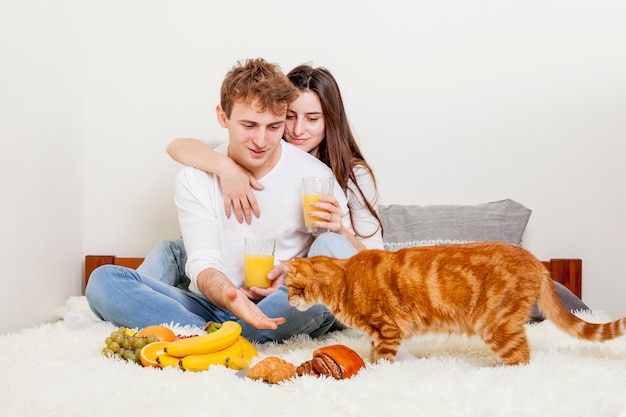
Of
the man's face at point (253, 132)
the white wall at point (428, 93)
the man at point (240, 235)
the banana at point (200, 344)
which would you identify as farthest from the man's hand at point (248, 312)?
the white wall at point (428, 93)

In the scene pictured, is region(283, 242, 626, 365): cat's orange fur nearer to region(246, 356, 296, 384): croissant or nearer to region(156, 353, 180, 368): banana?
region(246, 356, 296, 384): croissant

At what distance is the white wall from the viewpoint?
335cm

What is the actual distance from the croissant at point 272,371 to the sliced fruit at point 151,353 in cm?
29

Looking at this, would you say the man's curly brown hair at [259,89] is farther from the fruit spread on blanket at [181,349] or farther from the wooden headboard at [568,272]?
the wooden headboard at [568,272]

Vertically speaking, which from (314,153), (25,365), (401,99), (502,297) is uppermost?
(401,99)

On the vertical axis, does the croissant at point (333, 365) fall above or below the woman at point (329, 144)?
below

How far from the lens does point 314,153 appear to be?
2.79 meters

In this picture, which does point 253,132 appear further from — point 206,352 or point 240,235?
point 206,352

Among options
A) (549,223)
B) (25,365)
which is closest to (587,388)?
(25,365)

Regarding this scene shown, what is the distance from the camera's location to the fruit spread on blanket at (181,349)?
1.75 meters

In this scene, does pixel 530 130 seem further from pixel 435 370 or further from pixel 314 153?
pixel 435 370

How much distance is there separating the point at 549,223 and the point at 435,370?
6.40ft

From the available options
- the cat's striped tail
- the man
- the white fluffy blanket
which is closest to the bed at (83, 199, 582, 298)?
the man

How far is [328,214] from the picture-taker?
7.30 ft
